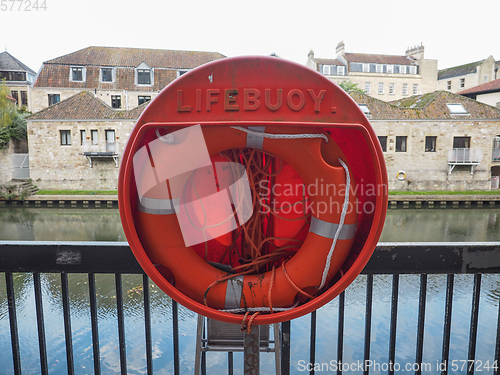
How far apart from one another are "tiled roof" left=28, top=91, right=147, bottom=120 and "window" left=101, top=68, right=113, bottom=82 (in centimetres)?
290

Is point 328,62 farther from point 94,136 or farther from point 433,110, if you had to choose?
point 94,136

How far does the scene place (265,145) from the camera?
820mm

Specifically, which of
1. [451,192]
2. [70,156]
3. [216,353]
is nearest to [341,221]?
[216,353]

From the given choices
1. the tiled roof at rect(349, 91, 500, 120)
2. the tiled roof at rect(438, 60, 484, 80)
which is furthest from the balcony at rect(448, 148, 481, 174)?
the tiled roof at rect(438, 60, 484, 80)

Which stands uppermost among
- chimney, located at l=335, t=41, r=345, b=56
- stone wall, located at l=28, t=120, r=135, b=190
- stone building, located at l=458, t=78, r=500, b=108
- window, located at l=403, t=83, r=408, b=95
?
chimney, located at l=335, t=41, r=345, b=56

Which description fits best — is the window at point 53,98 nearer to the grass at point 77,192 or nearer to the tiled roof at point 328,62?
the grass at point 77,192

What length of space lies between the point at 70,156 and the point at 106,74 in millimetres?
4856

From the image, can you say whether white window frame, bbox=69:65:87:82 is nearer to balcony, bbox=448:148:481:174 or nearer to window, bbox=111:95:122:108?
window, bbox=111:95:122:108

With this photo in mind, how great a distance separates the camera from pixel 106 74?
16.7 m

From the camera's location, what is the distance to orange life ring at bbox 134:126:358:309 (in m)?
0.82

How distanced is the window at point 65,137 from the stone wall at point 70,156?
97 mm

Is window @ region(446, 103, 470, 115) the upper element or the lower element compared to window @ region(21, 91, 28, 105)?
lower

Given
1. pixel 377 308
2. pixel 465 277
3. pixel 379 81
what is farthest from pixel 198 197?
pixel 379 81

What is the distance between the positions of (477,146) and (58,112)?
16.2m
